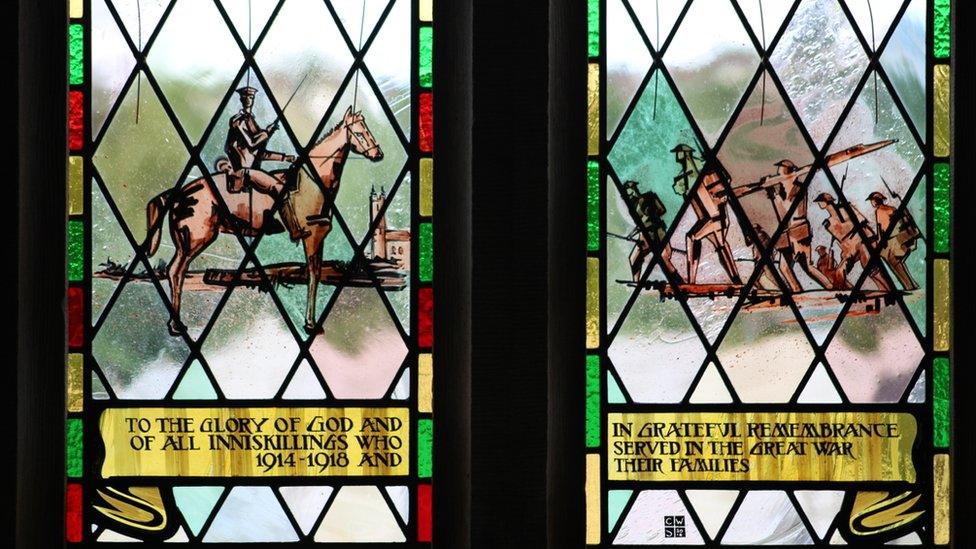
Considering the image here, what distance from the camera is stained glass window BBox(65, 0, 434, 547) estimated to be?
204cm

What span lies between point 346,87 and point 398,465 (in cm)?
85

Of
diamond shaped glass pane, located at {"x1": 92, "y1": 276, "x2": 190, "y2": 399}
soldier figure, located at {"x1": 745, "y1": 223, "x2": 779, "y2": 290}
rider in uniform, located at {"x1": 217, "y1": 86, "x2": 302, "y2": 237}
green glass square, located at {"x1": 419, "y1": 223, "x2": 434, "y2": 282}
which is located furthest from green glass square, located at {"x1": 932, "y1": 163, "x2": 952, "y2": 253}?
diamond shaped glass pane, located at {"x1": 92, "y1": 276, "x2": 190, "y2": 399}

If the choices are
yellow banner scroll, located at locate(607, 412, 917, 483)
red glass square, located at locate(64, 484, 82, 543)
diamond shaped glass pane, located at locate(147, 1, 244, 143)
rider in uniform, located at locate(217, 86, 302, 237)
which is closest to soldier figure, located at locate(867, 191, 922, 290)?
yellow banner scroll, located at locate(607, 412, 917, 483)

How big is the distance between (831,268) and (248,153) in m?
1.33

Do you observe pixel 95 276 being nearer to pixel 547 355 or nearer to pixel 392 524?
pixel 392 524

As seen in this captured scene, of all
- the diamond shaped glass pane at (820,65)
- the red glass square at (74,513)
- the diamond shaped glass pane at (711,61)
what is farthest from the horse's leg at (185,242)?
the diamond shaped glass pane at (820,65)

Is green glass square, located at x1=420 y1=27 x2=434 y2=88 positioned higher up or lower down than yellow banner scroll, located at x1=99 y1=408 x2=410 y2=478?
higher up

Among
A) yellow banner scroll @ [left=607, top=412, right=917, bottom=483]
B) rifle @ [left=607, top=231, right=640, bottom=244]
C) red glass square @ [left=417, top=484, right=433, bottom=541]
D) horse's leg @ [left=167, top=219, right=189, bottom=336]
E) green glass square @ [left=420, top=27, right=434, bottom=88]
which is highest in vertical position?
green glass square @ [left=420, top=27, right=434, bottom=88]

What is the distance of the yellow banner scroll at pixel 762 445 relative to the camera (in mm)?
2047

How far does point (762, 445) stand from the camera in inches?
80.7

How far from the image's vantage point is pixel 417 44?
205 centimetres

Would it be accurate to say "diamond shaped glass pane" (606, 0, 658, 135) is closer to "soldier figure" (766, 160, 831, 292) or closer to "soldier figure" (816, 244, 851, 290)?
"soldier figure" (766, 160, 831, 292)

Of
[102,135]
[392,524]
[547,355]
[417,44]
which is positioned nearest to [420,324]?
[547,355]

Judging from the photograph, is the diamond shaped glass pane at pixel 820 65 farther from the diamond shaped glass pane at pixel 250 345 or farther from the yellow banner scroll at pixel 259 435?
the diamond shaped glass pane at pixel 250 345
